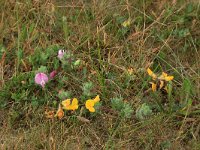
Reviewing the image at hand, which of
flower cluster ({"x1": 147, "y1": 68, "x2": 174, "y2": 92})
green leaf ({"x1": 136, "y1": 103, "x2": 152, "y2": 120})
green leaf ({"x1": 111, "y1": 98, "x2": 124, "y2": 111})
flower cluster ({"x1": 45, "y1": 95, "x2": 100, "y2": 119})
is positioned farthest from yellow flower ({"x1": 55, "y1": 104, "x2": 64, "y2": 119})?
flower cluster ({"x1": 147, "y1": 68, "x2": 174, "y2": 92})

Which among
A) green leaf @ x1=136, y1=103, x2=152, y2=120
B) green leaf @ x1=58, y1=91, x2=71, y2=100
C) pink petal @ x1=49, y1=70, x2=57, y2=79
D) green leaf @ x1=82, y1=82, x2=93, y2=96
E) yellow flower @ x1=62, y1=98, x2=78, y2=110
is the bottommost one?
green leaf @ x1=136, y1=103, x2=152, y2=120

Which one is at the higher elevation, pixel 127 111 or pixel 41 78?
pixel 41 78

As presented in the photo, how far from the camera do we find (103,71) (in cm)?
223

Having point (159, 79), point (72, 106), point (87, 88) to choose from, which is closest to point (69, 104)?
point (72, 106)

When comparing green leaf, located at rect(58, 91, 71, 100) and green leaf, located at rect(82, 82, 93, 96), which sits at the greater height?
green leaf, located at rect(82, 82, 93, 96)

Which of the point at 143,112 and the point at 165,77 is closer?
the point at 143,112

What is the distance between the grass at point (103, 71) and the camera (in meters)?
2.01

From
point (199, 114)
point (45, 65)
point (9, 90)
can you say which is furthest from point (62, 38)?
point (199, 114)

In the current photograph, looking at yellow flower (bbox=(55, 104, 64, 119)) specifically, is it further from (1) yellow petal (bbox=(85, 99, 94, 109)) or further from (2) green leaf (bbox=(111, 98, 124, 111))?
(2) green leaf (bbox=(111, 98, 124, 111))

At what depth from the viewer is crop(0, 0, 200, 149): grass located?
6.59 ft

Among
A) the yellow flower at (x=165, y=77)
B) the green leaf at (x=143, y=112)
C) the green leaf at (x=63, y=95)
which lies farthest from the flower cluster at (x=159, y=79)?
the green leaf at (x=63, y=95)

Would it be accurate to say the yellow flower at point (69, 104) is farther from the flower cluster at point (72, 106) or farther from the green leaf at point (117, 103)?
the green leaf at point (117, 103)

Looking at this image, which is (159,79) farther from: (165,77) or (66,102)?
(66,102)

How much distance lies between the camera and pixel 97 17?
8.16ft
